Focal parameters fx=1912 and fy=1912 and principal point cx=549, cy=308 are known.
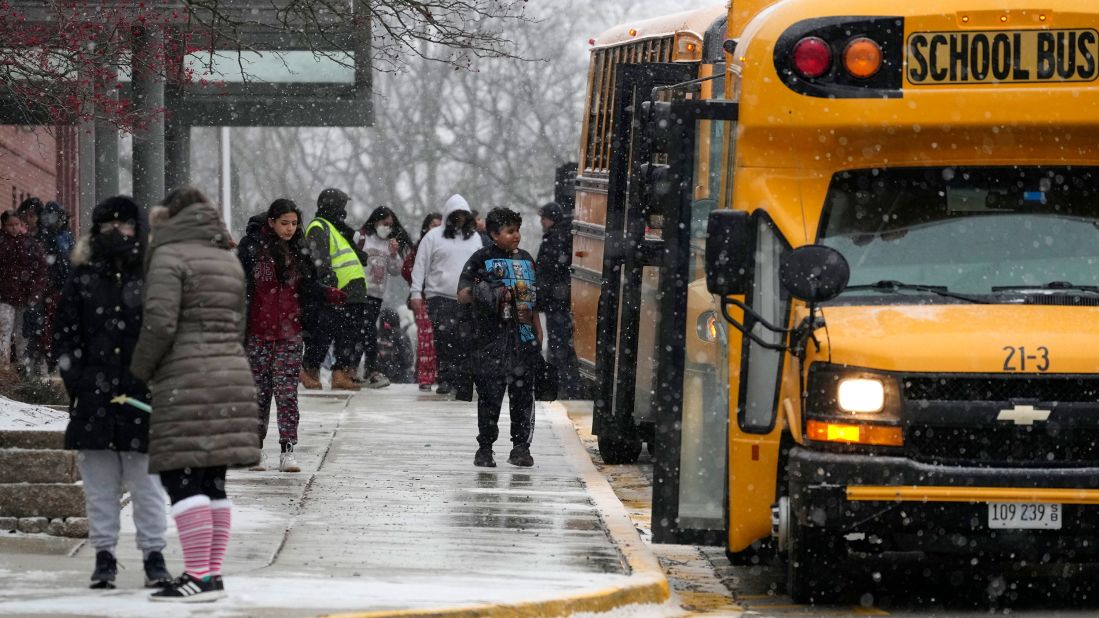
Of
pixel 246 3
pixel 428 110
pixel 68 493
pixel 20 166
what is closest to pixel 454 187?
pixel 428 110

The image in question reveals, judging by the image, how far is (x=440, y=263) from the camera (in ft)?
57.6

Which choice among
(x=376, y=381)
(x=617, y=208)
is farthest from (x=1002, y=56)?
(x=376, y=381)

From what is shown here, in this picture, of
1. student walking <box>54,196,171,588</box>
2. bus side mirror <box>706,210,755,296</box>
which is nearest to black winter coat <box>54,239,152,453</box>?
student walking <box>54,196,171,588</box>

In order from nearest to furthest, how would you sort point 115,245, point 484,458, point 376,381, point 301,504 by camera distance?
point 115,245 → point 301,504 → point 484,458 → point 376,381

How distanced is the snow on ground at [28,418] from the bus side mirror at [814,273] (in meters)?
3.80

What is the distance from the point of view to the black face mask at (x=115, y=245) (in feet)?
25.3

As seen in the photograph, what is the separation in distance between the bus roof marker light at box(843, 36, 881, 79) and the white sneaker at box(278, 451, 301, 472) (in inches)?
208

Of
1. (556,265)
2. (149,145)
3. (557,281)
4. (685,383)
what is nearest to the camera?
(685,383)

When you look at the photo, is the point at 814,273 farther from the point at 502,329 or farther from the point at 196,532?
the point at 502,329

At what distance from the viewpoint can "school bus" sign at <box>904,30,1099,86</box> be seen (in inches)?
324

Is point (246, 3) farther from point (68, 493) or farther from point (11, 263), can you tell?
point (68, 493)

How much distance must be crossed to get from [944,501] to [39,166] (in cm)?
2741

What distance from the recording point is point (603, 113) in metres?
15.1

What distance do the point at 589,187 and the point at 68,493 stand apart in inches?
263
